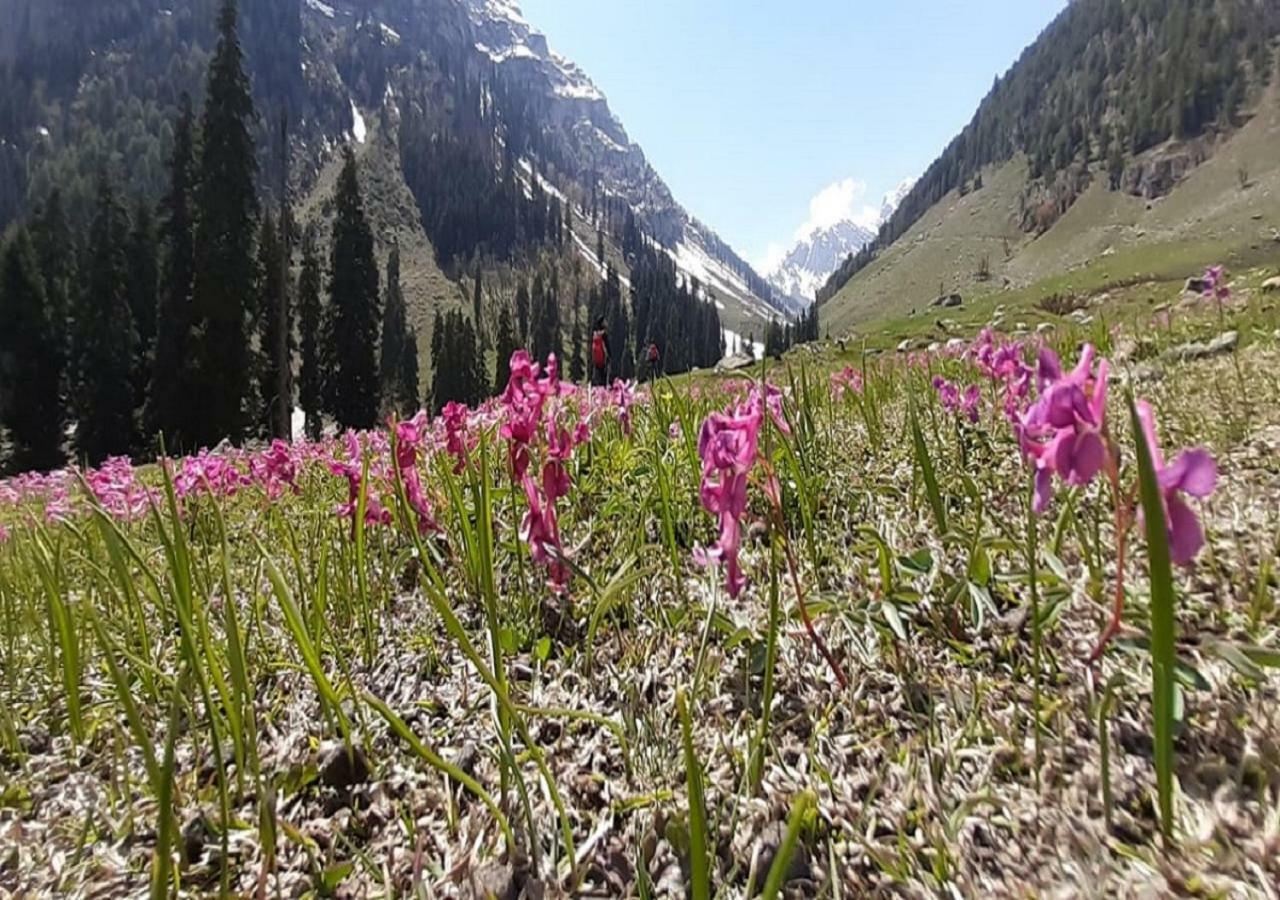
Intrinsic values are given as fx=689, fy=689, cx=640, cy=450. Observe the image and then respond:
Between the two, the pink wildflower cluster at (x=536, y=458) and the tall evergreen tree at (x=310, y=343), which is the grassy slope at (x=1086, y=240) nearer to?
the tall evergreen tree at (x=310, y=343)

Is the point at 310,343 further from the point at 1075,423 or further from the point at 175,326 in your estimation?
the point at 1075,423

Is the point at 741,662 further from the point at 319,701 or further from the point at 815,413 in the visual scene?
the point at 815,413

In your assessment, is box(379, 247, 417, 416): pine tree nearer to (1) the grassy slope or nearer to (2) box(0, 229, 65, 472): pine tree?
(2) box(0, 229, 65, 472): pine tree

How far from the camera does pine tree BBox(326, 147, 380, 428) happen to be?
40219mm

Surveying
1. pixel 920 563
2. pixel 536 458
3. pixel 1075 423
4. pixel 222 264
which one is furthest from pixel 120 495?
pixel 222 264

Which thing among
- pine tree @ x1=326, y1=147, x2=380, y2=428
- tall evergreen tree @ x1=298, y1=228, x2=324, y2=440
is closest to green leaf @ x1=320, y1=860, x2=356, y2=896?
pine tree @ x1=326, y1=147, x2=380, y2=428

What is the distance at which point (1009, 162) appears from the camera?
5507 inches

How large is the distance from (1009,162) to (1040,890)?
168335mm

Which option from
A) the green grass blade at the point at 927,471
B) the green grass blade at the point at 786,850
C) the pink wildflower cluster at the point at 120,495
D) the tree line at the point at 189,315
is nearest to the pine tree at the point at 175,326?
the tree line at the point at 189,315

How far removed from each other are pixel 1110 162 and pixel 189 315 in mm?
128870

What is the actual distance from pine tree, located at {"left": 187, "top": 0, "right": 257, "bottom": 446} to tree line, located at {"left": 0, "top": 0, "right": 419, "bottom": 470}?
52mm

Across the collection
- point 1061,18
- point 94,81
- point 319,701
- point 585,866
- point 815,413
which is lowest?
point 585,866

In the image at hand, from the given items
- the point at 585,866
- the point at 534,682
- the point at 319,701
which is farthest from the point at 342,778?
the point at 585,866

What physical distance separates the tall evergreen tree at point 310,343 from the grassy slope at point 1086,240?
136 ft
